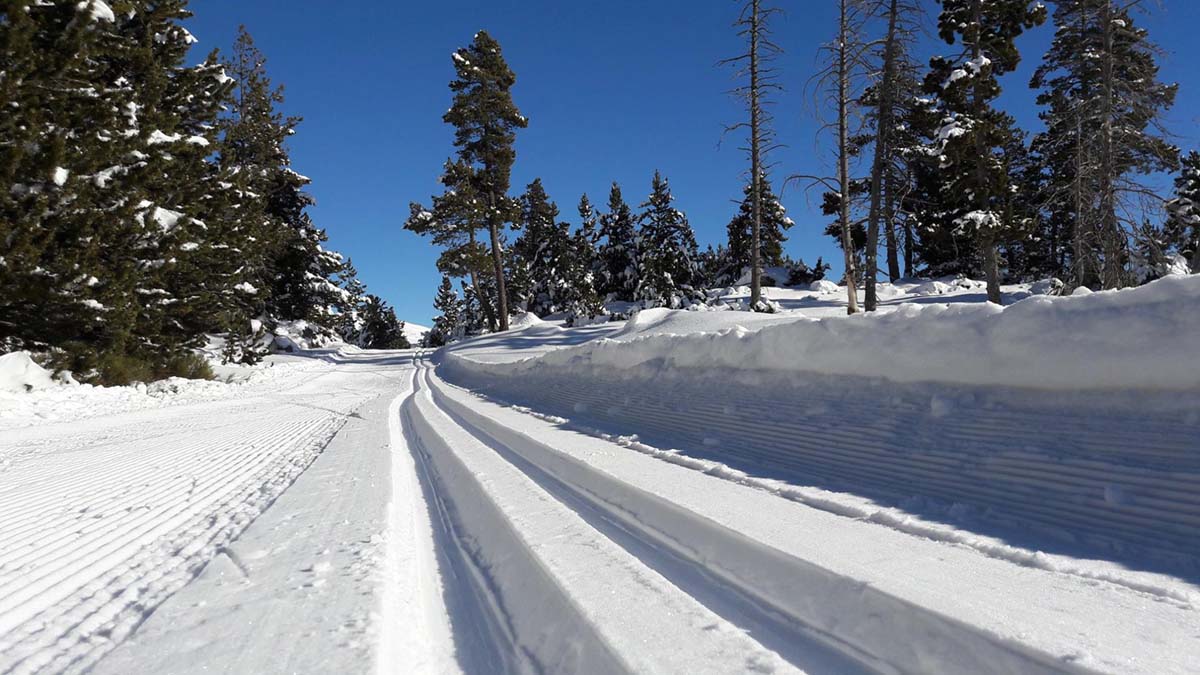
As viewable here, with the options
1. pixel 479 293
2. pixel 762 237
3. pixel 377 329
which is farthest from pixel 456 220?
pixel 377 329

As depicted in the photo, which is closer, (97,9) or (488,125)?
(97,9)

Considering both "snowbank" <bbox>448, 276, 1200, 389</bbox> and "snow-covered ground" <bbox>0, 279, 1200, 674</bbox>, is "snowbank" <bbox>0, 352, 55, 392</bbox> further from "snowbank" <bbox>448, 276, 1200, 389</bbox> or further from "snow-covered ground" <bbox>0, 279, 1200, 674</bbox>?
"snowbank" <bbox>448, 276, 1200, 389</bbox>

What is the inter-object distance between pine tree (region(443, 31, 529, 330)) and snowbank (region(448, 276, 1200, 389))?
76.2 ft

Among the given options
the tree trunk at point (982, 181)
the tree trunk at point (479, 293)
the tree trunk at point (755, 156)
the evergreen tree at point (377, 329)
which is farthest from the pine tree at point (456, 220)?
the evergreen tree at point (377, 329)

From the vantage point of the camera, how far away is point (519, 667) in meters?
1.86

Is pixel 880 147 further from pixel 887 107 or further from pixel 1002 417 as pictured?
pixel 1002 417

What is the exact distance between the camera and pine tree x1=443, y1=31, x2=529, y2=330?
26.5 meters

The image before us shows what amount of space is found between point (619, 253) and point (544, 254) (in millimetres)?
11234

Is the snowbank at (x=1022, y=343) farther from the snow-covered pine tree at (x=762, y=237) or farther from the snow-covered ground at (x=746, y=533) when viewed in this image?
the snow-covered pine tree at (x=762, y=237)

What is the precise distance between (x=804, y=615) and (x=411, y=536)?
6.90ft

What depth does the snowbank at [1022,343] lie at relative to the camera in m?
2.58

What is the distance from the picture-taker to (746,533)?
251cm

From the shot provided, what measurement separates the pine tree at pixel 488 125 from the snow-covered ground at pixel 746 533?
75.4 feet

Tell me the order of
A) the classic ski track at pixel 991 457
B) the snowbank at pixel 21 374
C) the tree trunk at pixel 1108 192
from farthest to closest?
the tree trunk at pixel 1108 192 → the snowbank at pixel 21 374 → the classic ski track at pixel 991 457
